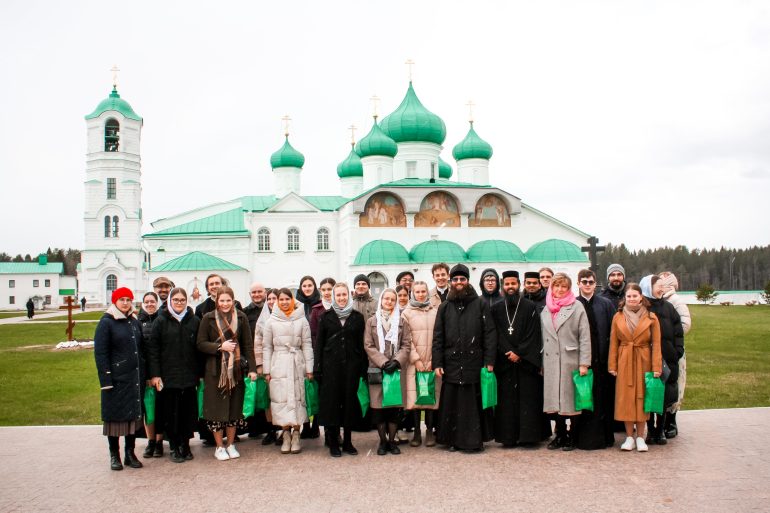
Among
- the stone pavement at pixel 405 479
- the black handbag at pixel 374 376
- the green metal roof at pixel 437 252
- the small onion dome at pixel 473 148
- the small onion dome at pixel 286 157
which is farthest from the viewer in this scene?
the small onion dome at pixel 286 157

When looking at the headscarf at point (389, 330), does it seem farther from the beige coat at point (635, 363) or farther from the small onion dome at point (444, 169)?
the small onion dome at point (444, 169)

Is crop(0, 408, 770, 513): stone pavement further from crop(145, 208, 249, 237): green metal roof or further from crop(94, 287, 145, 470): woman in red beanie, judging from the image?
crop(145, 208, 249, 237): green metal roof

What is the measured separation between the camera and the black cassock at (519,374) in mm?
6664

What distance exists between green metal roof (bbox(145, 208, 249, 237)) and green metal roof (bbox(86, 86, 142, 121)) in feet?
45.8

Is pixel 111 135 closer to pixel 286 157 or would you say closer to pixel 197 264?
pixel 286 157

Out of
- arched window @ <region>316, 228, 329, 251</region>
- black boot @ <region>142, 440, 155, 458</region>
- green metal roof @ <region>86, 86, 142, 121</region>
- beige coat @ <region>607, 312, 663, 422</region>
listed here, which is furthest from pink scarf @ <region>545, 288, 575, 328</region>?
green metal roof @ <region>86, 86, 142, 121</region>

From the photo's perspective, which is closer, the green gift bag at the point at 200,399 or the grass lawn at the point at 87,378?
the green gift bag at the point at 200,399

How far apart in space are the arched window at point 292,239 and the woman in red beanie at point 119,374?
73.2 ft

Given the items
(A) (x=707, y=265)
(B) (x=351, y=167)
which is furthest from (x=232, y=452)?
(A) (x=707, y=265)

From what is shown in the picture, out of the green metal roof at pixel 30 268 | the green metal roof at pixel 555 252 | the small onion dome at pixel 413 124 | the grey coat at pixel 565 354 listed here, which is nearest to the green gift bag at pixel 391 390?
the grey coat at pixel 565 354

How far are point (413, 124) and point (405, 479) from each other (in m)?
24.0

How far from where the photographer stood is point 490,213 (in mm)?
27219

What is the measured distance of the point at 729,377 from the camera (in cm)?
1148

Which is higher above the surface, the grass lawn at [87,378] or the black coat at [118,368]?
the black coat at [118,368]
